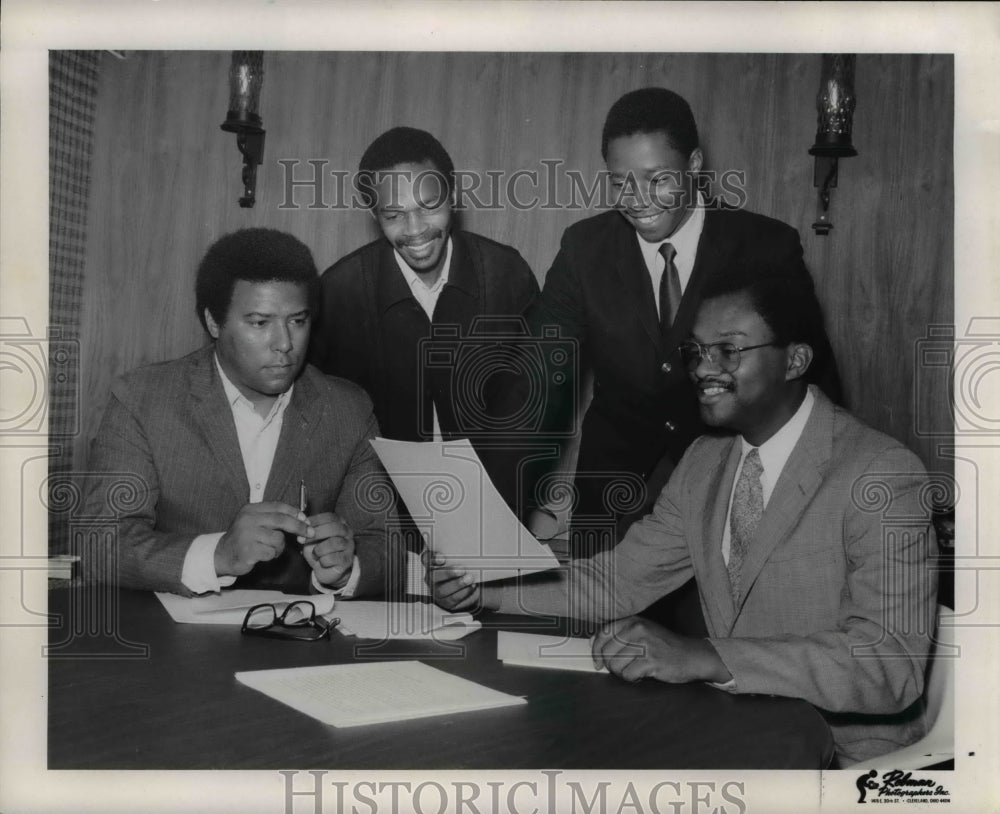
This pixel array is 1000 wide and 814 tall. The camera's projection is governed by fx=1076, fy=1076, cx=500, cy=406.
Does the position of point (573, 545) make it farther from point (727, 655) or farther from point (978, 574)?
point (978, 574)

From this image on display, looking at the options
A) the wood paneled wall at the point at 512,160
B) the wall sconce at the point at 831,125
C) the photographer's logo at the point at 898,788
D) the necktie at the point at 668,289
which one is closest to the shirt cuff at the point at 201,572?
the wood paneled wall at the point at 512,160

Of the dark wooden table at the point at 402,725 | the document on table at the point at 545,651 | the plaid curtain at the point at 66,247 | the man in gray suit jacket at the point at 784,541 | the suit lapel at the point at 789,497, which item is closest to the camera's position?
the dark wooden table at the point at 402,725

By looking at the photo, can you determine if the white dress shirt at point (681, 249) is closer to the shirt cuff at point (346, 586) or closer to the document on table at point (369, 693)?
the shirt cuff at point (346, 586)

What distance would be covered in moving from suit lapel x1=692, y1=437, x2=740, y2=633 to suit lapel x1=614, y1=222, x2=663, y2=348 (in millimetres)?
340

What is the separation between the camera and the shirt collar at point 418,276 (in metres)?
2.59

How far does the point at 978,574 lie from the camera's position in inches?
99.9

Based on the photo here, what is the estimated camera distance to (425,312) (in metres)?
2.59

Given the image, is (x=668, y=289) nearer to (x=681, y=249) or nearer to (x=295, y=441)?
(x=681, y=249)

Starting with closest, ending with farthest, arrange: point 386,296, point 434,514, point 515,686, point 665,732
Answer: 1. point 665,732
2. point 515,686
3. point 434,514
4. point 386,296

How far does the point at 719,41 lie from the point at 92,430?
5.71 feet

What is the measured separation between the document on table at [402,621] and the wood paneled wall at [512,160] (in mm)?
757

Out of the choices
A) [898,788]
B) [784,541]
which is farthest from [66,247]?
[898,788]

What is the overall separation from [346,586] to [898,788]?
52.6 inches

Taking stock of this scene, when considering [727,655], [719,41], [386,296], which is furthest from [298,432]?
[719,41]
